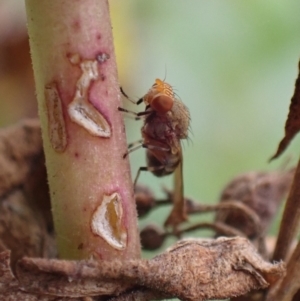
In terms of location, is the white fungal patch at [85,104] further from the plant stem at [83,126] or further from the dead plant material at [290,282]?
the dead plant material at [290,282]

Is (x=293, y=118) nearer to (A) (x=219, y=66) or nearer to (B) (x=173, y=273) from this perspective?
(B) (x=173, y=273)

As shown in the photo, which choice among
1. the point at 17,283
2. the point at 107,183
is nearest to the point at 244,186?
the point at 107,183

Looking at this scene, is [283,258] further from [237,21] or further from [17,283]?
[237,21]

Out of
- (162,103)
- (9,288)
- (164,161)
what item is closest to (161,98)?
(162,103)

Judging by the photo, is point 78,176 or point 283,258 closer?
point 78,176

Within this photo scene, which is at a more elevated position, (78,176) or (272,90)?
(78,176)

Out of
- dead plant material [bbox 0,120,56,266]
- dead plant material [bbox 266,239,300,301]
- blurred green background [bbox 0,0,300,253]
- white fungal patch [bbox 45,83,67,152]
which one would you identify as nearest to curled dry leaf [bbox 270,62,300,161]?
dead plant material [bbox 266,239,300,301]
